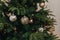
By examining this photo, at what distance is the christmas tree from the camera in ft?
3.95

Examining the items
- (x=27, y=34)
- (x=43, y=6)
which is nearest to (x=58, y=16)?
(x=43, y=6)

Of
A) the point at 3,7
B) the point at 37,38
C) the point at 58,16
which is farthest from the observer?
the point at 58,16

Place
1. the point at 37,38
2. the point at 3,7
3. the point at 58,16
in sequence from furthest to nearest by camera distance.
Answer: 1. the point at 58,16
2. the point at 3,7
3. the point at 37,38

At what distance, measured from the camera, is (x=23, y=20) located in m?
1.20

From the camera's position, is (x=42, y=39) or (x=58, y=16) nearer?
(x=42, y=39)

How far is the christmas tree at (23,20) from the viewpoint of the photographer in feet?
3.95

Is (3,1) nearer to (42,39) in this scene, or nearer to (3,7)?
(3,7)

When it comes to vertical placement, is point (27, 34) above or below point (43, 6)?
below

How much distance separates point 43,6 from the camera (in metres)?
1.29

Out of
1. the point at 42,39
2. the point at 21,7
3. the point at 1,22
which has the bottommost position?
the point at 42,39

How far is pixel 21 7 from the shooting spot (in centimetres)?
123

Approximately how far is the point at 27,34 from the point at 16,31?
0.10 meters

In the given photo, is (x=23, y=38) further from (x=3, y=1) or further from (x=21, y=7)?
(x=3, y=1)

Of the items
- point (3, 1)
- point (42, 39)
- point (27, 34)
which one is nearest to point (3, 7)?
point (3, 1)
